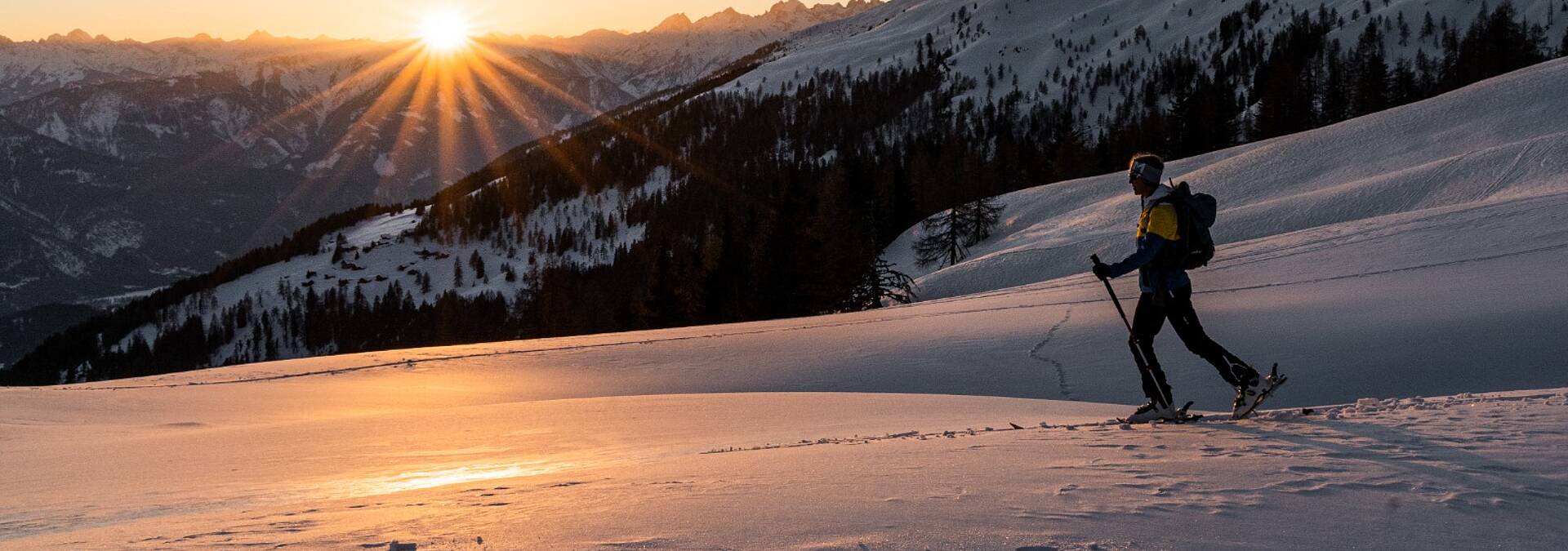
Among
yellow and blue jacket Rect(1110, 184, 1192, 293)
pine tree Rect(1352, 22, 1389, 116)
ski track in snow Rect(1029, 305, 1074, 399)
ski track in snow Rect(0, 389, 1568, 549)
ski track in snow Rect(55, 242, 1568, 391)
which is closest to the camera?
ski track in snow Rect(0, 389, 1568, 549)

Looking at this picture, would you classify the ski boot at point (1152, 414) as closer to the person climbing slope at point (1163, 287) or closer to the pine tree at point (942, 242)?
the person climbing slope at point (1163, 287)

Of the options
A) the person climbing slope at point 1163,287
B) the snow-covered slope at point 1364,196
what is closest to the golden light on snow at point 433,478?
the person climbing slope at point 1163,287

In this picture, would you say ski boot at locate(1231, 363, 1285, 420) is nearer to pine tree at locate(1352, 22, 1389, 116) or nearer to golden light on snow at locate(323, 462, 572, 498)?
golden light on snow at locate(323, 462, 572, 498)

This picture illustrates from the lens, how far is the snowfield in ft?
13.9

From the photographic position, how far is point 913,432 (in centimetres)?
825

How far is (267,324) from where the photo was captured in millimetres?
179500

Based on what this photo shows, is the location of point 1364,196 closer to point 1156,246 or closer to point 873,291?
point 873,291

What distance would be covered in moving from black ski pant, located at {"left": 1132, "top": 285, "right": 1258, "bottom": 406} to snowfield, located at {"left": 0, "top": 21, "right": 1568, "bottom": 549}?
1.81 ft

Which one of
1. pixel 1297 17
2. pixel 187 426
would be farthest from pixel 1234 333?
pixel 1297 17

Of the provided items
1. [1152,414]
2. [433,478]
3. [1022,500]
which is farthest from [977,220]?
[1022,500]

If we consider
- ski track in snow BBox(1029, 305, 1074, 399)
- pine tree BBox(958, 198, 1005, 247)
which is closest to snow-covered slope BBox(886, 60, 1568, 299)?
pine tree BBox(958, 198, 1005, 247)

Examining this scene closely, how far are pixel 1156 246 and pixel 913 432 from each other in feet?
8.80

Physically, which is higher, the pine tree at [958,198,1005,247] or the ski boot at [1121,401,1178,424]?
the pine tree at [958,198,1005,247]

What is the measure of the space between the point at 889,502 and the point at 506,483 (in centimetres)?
268
